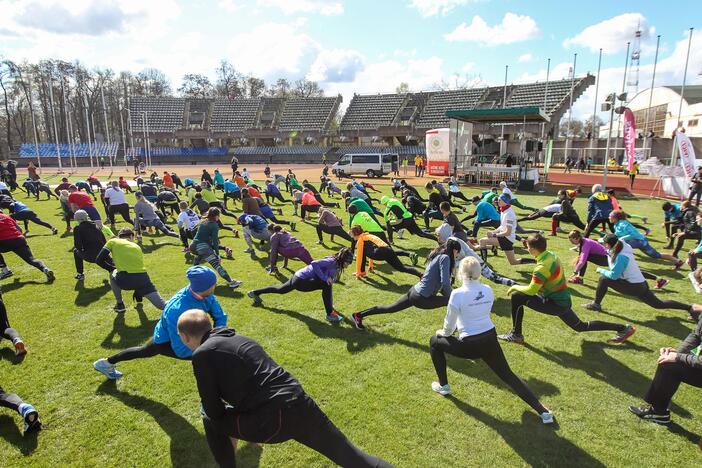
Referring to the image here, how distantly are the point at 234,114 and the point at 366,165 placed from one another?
114 ft

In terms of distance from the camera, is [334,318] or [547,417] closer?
[547,417]

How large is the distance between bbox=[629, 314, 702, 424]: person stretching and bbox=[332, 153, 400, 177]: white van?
1185 inches

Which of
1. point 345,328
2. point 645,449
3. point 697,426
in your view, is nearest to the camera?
point 645,449

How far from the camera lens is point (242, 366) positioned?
2.69 m

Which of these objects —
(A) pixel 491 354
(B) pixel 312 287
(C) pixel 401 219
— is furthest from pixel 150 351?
(C) pixel 401 219

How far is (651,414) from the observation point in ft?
13.6

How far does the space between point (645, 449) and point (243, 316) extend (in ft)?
17.5

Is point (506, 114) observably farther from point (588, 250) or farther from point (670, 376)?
point (670, 376)

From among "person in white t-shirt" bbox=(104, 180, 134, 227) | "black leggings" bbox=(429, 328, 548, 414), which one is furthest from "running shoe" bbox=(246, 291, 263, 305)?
"person in white t-shirt" bbox=(104, 180, 134, 227)

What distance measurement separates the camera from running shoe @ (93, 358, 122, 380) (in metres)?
4.70

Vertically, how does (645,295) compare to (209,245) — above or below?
below

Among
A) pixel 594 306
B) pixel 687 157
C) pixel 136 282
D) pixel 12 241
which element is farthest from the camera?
pixel 687 157

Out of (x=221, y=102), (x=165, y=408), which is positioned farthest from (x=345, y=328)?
(x=221, y=102)

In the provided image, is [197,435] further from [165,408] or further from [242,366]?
[242,366]
